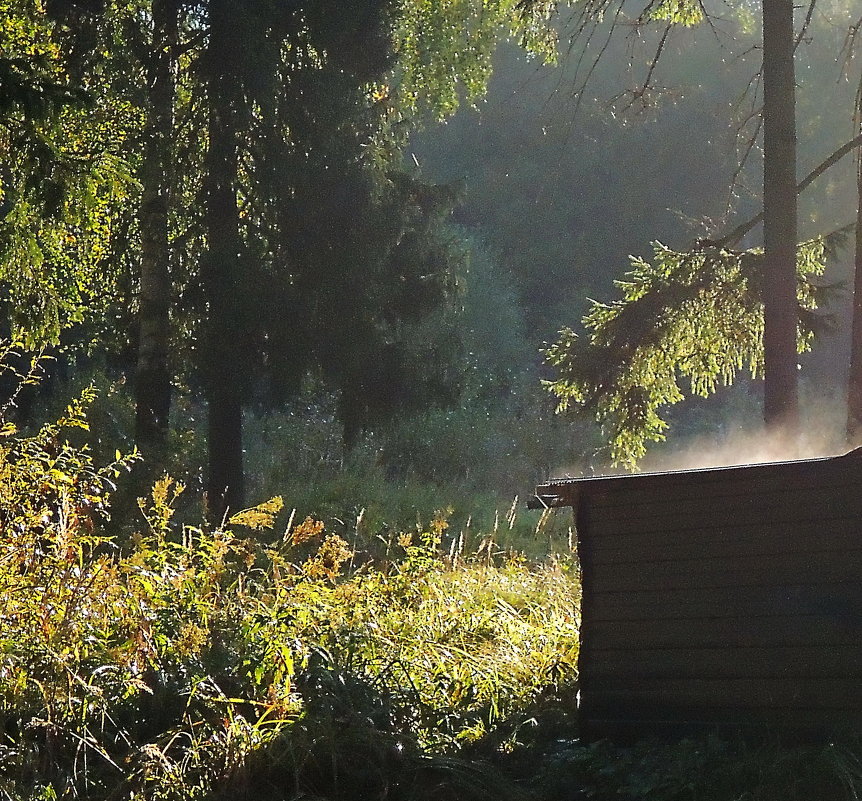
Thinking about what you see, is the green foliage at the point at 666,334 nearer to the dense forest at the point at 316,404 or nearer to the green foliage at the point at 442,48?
the dense forest at the point at 316,404

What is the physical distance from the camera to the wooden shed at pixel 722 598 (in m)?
5.28

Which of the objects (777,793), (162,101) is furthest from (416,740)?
(162,101)

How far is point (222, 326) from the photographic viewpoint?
12.4 meters

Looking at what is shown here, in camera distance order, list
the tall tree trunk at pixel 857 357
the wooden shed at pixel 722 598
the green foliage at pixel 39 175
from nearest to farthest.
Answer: the wooden shed at pixel 722 598
the green foliage at pixel 39 175
the tall tree trunk at pixel 857 357

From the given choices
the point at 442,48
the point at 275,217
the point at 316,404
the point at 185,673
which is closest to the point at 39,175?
the point at 185,673

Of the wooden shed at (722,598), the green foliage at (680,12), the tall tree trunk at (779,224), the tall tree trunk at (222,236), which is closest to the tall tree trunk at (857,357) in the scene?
the tall tree trunk at (779,224)

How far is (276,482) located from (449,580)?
7.58 meters

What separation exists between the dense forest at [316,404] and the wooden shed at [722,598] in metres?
0.32

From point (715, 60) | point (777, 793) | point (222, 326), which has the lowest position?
point (777, 793)

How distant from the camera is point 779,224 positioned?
955cm

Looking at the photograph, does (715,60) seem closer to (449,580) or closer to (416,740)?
(449,580)

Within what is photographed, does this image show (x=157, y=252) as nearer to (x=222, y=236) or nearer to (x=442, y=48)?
(x=222, y=236)

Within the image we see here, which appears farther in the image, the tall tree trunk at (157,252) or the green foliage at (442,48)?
the green foliage at (442,48)

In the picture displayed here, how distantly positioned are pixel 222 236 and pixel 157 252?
77 cm
